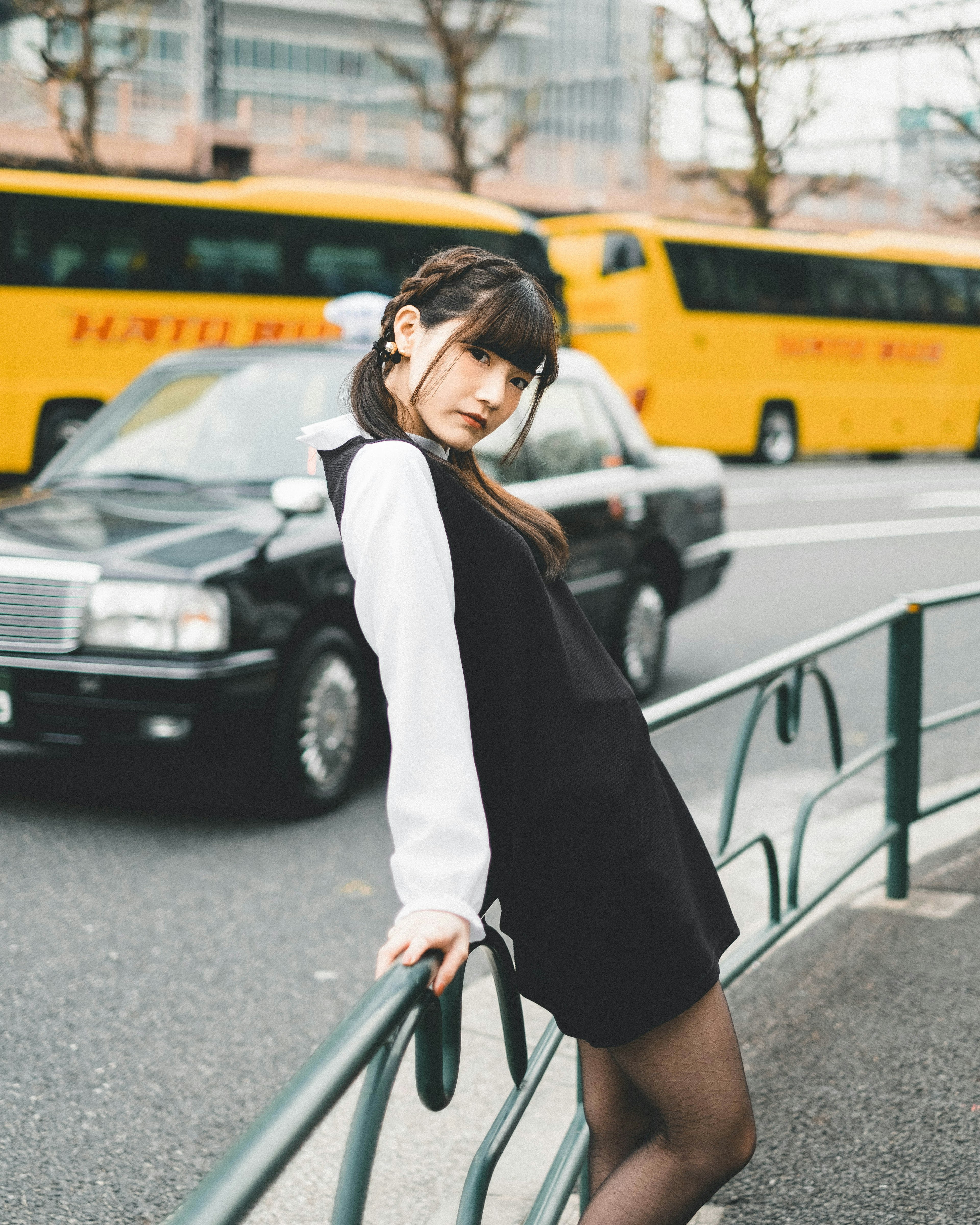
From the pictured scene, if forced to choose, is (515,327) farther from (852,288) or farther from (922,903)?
(852,288)

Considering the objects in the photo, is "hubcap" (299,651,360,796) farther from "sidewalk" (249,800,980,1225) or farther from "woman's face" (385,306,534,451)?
"woman's face" (385,306,534,451)

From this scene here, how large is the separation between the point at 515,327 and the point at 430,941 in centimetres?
69

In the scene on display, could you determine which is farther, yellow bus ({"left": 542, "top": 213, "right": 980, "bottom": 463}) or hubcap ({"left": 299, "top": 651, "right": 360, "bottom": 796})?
yellow bus ({"left": 542, "top": 213, "right": 980, "bottom": 463})

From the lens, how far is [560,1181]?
83.7 inches

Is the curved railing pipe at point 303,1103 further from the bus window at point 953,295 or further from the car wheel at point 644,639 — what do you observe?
the bus window at point 953,295

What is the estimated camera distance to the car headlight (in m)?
4.48

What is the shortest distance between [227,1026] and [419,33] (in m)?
55.2

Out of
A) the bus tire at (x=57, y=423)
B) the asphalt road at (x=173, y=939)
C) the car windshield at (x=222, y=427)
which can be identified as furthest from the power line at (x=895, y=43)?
the car windshield at (x=222, y=427)

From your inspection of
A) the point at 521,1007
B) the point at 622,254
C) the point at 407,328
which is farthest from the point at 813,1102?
the point at 622,254


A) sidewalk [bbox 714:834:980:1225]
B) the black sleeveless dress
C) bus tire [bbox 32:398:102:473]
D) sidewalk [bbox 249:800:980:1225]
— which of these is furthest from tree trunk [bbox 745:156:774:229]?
the black sleeveless dress

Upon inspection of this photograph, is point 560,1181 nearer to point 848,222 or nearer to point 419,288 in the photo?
point 419,288

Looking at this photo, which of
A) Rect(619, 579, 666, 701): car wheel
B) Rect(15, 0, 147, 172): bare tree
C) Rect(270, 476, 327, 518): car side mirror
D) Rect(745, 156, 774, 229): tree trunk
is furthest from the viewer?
Rect(745, 156, 774, 229): tree trunk

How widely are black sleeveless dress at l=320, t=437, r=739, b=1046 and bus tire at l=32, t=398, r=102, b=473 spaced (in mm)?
13642

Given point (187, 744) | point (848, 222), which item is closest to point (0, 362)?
point (187, 744)
